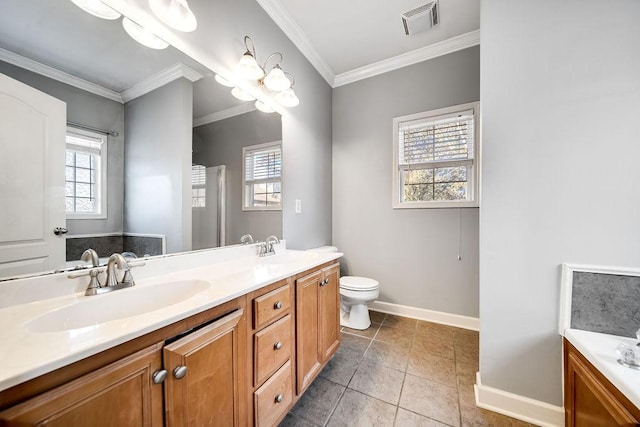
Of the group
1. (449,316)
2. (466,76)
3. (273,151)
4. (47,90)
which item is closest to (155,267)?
(47,90)

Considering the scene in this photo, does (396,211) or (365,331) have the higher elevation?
(396,211)

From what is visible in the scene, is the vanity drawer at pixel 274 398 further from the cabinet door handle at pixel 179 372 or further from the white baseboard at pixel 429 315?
the white baseboard at pixel 429 315

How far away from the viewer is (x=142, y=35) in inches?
44.9

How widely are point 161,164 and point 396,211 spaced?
2185mm

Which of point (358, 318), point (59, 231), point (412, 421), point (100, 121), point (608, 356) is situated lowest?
point (412, 421)

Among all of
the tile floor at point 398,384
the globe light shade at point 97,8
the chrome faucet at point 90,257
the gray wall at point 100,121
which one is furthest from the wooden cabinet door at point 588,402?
the globe light shade at point 97,8

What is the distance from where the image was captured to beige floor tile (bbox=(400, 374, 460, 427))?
4.40 feet

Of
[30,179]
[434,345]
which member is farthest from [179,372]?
[434,345]

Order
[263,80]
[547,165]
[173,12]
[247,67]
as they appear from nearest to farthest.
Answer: [173,12] < [547,165] < [247,67] < [263,80]

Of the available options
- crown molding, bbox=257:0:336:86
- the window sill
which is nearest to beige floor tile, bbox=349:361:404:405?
the window sill

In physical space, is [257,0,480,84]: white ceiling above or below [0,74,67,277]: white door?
above

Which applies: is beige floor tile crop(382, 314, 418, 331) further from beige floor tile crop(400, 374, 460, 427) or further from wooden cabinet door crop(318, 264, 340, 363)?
wooden cabinet door crop(318, 264, 340, 363)

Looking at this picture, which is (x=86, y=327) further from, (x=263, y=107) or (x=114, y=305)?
(x=263, y=107)

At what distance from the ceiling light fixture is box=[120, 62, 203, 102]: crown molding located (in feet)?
0.58
